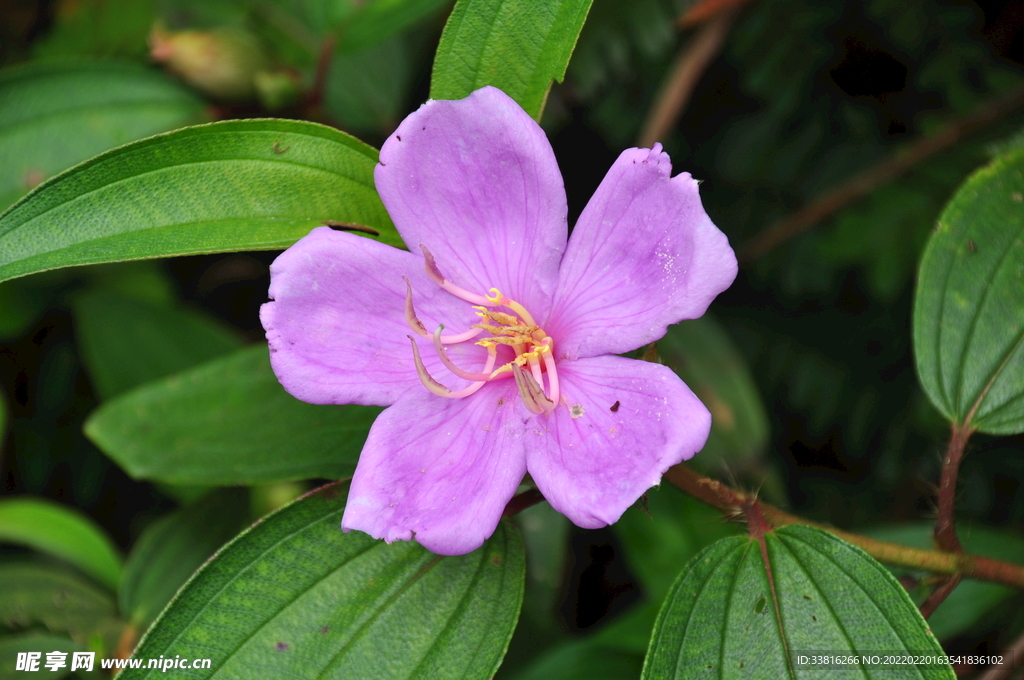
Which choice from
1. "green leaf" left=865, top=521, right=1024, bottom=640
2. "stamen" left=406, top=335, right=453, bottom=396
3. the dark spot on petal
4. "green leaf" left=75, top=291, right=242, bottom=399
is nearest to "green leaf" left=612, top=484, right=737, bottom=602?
"green leaf" left=865, top=521, right=1024, bottom=640

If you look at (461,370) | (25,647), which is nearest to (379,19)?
(461,370)

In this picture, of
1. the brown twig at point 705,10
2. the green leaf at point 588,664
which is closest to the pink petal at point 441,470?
→ the green leaf at point 588,664

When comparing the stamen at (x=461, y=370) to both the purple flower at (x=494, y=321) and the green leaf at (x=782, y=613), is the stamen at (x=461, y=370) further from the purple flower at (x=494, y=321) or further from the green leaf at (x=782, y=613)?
the green leaf at (x=782, y=613)

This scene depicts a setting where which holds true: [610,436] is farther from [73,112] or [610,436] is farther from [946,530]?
[73,112]

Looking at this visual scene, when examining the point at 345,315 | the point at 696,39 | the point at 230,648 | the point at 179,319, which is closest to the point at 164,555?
the point at 179,319

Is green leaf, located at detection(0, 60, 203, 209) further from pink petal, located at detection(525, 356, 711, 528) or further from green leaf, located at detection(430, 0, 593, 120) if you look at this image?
pink petal, located at detection(525, 356, 711, 528)

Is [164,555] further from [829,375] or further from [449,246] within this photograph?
[829,375]
